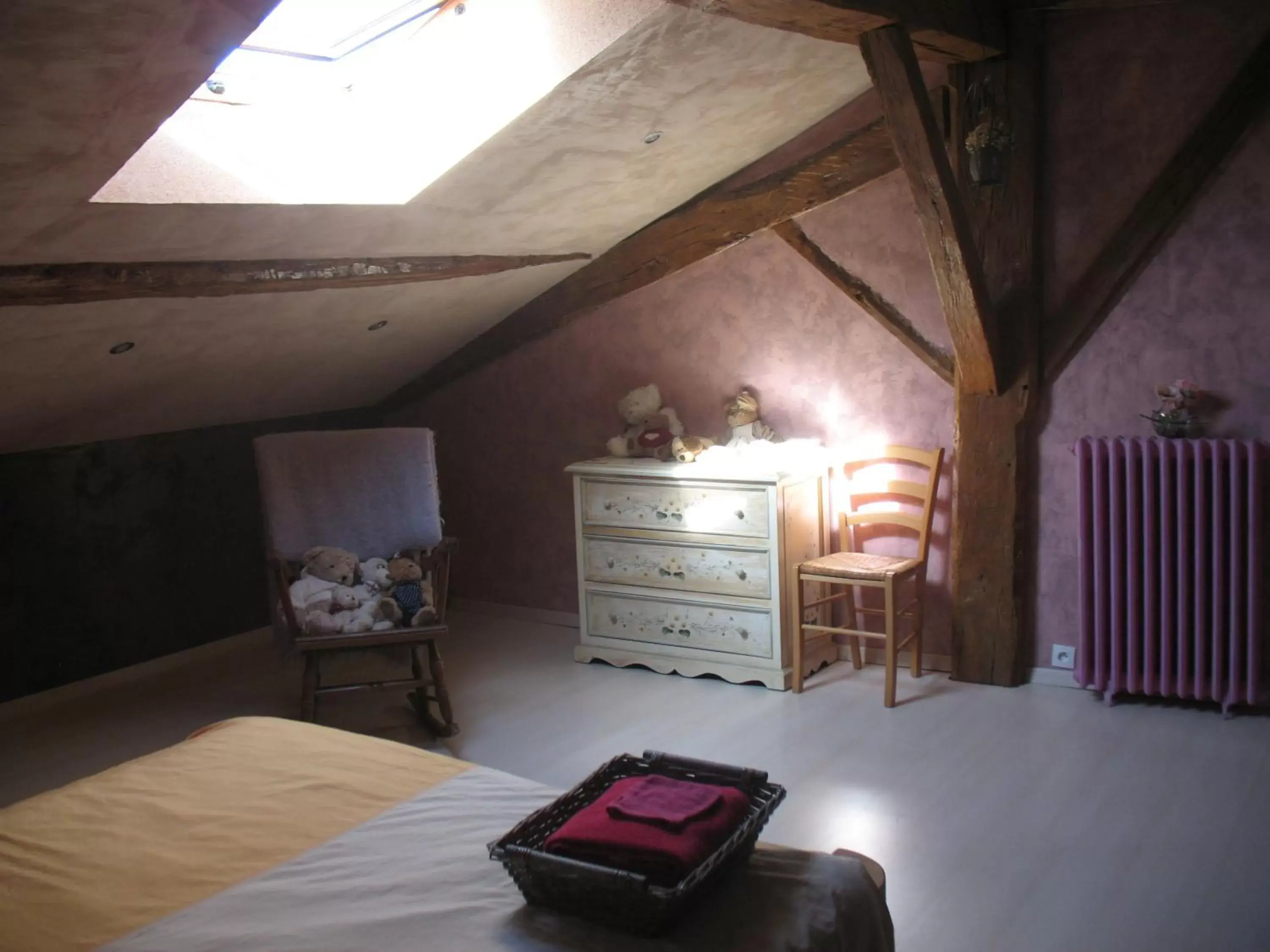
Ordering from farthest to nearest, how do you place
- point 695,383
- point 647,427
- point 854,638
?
point 695,383, point 647,427, point 854,638

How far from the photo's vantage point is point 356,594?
13.4 ft

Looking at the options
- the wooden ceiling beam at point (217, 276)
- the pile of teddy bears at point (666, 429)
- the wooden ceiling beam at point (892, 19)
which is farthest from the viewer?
the pile of teddy bears at point (666, 429)

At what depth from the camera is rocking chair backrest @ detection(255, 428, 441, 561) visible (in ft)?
13.6

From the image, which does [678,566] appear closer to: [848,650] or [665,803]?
[848,650]

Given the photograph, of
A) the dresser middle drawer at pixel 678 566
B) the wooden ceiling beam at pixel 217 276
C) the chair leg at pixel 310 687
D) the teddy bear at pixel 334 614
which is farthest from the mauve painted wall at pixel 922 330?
the chair leg at pixel 310 687

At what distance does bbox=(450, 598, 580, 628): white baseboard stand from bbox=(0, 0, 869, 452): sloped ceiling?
125cm

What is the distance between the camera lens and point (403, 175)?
3484mm

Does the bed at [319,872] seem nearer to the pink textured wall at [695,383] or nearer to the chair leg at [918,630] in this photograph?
A: the chair leg at [918,630]

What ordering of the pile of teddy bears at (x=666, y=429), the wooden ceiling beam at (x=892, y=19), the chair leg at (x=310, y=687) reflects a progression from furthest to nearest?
the pile of teddy bears at (x=666, y=429) < the chair leg at (x=310, y=687) < the wooden ceiling beam at (x=892, y=19)

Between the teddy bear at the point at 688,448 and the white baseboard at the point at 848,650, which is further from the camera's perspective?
the teddy bear at the point at 688,448

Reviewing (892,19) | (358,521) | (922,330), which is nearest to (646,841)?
(892,19)

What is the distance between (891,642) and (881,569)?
0.26m

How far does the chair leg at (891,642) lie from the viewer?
4.04 m

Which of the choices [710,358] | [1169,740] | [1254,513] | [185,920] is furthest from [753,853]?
[710,358]
